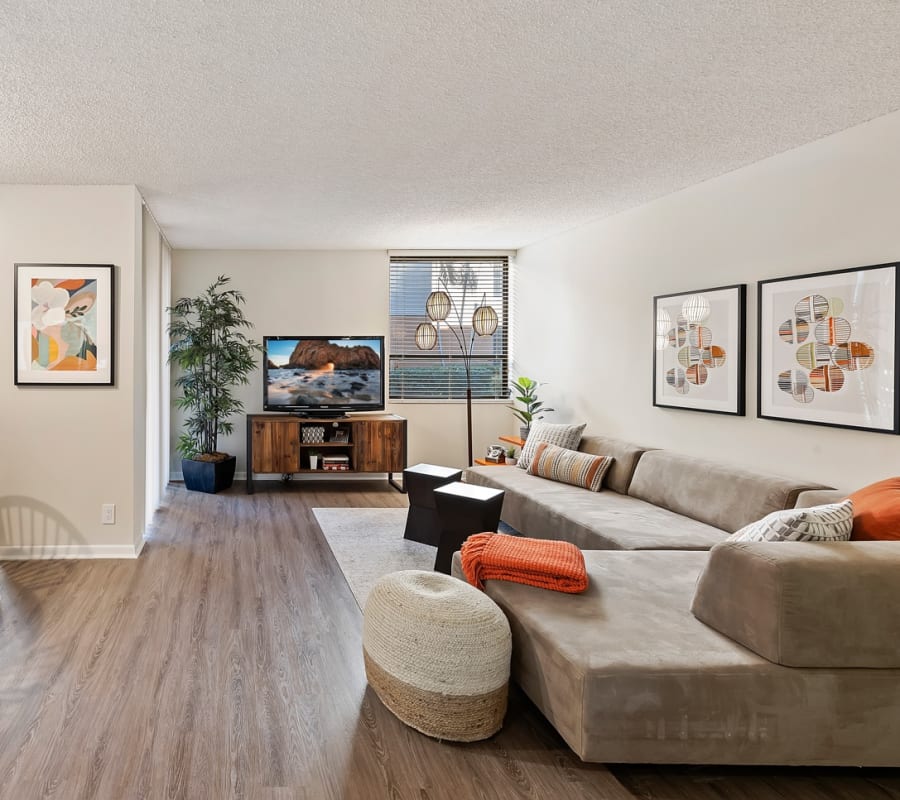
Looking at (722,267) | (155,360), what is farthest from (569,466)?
(155,360)

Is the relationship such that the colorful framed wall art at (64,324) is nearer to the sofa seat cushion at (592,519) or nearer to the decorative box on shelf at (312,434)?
the decorative box on shelf at (312,434)

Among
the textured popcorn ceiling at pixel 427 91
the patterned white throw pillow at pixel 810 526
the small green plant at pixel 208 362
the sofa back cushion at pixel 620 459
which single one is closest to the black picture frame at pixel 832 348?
the textured popcorn ceiling at pixel 427 91

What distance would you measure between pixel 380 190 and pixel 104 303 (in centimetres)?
189

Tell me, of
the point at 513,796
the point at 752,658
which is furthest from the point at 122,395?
the point at 752,658

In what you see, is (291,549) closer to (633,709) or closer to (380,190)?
(380,190)

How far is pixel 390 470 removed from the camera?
23.1ft

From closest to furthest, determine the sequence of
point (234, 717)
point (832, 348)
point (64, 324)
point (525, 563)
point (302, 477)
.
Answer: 1. point (234, 717)
2. point (525, 563)
3. point (832, 348)
4. point (64, 324)
5. point (302, 477)

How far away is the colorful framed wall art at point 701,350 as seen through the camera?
13.5 ft

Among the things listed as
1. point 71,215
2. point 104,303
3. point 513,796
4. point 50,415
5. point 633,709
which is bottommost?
point 513,796

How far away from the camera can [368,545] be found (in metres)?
4.88

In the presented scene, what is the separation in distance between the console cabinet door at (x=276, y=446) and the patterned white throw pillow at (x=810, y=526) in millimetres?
5017

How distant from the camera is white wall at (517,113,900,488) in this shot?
331 centimetres

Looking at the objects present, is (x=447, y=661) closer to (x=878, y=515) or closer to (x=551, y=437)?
(x=878, y=515)

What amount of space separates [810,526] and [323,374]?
554 cm
